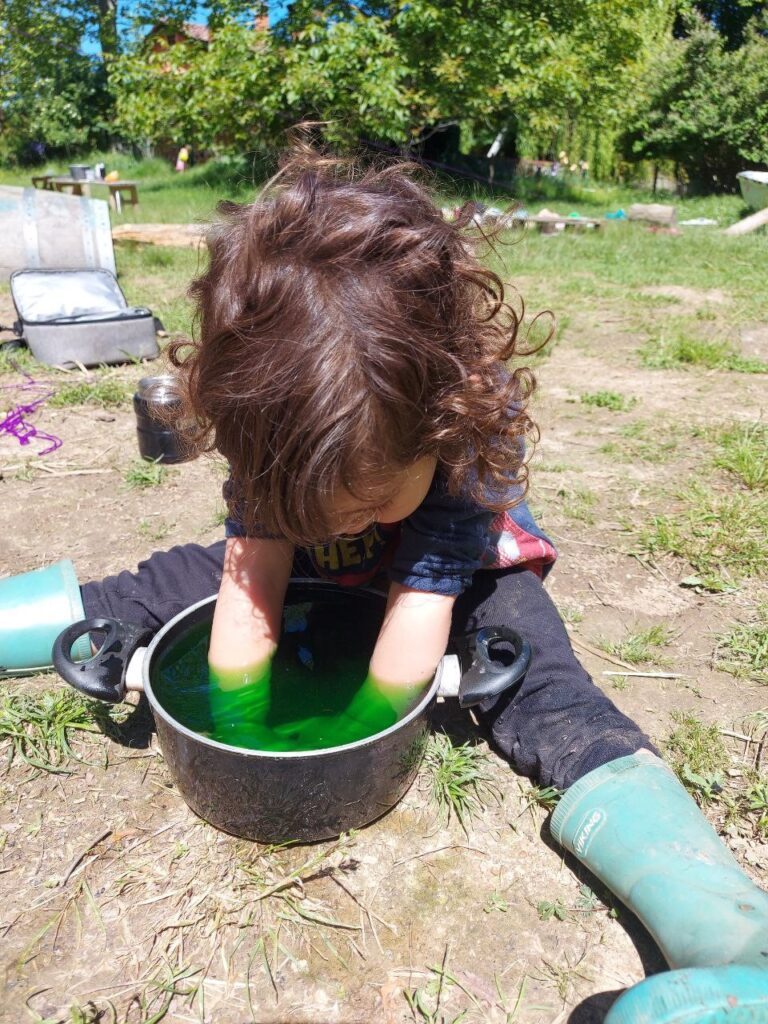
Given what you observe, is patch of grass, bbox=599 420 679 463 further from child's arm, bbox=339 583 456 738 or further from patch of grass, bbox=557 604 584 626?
child's arm, bbox=339 583 456 738

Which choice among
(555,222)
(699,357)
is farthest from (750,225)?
(699,357)

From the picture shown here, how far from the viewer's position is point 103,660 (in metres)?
1.31

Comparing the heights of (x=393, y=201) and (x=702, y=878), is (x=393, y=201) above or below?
above

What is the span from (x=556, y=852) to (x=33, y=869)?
789 mm

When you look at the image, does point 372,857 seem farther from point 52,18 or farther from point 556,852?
point 52,18

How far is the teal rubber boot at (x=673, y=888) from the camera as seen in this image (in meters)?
0.86

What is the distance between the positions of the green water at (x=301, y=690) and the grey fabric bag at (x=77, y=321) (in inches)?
93.1

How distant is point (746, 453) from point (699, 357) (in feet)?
4.02

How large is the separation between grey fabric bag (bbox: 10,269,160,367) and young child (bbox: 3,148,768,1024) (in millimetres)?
2367

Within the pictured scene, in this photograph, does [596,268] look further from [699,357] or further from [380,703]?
[380,703]

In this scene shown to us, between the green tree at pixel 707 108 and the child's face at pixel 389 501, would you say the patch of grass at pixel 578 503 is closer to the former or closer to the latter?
the child's face at pixel 389 501

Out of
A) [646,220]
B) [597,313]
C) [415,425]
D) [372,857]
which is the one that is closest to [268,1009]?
[372,857]

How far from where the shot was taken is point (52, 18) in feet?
58.9

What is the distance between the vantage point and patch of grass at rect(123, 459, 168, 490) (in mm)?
2432
